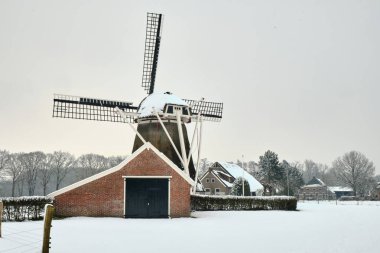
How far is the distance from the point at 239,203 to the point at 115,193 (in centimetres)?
1265

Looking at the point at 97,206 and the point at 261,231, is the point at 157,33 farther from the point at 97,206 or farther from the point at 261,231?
the point at 261,231

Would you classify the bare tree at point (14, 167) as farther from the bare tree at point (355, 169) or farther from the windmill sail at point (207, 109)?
the bare tree at point (355, 169)

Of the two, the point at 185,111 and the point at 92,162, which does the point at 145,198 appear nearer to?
the point at 185,111

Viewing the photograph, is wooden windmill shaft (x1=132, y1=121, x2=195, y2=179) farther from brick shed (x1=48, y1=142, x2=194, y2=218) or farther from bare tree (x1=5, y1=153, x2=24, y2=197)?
bare tree (x1=5, y1=153, x2=24, y2=197)

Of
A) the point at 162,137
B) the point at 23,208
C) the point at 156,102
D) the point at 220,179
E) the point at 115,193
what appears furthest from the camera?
the point at 220,179

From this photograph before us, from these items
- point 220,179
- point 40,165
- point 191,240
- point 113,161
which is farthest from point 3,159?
point 191,240

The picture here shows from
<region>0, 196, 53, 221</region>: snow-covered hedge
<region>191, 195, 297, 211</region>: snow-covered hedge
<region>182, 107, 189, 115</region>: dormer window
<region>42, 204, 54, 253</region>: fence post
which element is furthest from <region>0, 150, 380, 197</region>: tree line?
<region>42, 204, 54, 253</region>: fence post

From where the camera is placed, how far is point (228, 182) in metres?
59.4

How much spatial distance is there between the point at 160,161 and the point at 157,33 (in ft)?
52.1

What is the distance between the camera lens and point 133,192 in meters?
21.2

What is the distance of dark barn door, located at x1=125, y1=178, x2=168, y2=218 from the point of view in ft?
69.2

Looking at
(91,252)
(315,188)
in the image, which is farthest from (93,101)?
(315,188)

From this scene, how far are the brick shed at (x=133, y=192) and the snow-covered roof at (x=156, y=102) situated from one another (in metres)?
7.24

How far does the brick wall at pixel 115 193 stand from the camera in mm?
20469
